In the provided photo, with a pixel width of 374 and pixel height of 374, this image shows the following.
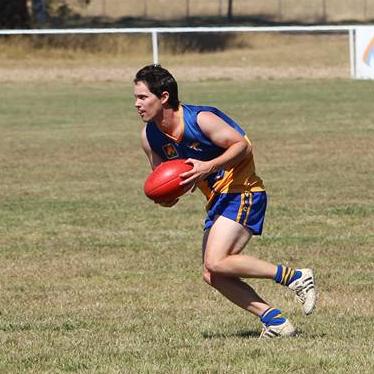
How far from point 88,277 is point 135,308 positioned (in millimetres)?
1443

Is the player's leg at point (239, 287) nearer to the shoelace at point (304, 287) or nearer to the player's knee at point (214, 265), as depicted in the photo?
the player's knee at point (214, 265)

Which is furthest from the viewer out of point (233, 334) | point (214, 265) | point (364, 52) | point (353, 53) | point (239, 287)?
point (353, 53)

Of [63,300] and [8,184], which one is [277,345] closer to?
[63,300]

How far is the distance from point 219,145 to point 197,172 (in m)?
0.25

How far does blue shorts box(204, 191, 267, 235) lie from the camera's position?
746 cm

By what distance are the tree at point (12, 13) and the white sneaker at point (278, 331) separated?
4296 cm

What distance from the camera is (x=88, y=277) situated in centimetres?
1032

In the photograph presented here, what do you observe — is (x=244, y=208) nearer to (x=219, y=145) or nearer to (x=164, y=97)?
(x=219, y=145)

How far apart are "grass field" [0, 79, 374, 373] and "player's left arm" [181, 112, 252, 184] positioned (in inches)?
40.8

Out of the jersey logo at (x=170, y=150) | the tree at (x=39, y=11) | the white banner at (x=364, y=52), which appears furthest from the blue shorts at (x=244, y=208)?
the tree at (x=39, y=11)

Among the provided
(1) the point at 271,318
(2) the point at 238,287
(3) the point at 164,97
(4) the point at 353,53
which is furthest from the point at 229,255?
(4) the point at 353,53

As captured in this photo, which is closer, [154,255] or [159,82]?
[159,82]

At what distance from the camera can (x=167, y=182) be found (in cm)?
732

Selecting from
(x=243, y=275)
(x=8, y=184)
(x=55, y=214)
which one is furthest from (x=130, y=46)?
(x=243, y=275)
